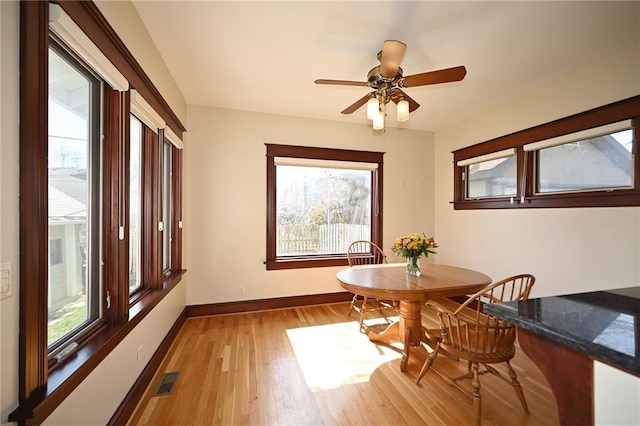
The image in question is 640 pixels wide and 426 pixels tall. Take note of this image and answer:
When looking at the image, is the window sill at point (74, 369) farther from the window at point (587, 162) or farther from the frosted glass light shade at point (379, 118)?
the window at point (587, 162)

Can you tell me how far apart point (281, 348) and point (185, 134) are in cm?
272

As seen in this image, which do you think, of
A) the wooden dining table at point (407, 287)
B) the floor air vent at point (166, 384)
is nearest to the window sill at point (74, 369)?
the floor air vent at point (166, 384)

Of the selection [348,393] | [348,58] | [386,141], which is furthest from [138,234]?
[386,141]

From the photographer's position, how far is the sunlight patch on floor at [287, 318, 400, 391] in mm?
2029

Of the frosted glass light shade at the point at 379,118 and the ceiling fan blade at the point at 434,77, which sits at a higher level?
the ceiling fan blade at the point at 434,77

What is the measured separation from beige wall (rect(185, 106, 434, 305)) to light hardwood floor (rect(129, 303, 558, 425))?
0.73 metres

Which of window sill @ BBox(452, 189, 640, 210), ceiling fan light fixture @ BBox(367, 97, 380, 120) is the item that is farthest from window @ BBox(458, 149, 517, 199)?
ceiling fan light fixture @ BBox(367, 97, 380, 120)

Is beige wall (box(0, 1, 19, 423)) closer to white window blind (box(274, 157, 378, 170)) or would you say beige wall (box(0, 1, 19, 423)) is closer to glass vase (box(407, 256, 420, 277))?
glass vase (box(407, 256, 420, 277))

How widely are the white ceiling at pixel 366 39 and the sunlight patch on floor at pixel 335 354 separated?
2668 millimetres

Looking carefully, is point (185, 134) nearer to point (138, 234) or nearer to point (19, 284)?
point (138, 234)

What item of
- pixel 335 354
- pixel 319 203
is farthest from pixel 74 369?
pixel 319 203

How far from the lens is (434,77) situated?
1785 millimetres

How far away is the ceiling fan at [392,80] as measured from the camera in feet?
5.37

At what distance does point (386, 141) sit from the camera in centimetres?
402
